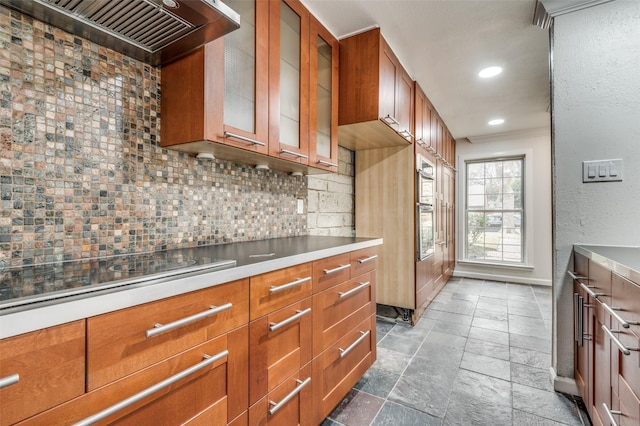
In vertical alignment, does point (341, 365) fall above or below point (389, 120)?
below

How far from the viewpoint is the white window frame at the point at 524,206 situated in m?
4.72

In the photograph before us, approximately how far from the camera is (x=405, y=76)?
9.11 feet

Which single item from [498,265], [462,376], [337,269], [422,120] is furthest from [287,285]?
[498,265]

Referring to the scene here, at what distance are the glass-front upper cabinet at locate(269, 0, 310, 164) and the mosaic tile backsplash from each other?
17.4 inches

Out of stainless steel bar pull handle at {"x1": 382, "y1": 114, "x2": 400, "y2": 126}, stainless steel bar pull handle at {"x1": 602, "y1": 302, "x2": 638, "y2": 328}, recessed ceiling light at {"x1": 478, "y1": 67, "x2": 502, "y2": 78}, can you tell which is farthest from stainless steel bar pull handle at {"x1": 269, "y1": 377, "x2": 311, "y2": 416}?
recessed ceiling light at {"x1": 478, "y1": 67, "x2": 502, "y2": 78}

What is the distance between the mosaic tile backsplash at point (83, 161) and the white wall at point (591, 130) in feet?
6.99

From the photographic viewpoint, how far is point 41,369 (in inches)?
23.6

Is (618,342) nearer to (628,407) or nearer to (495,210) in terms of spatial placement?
(628,407)

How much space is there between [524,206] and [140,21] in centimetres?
542

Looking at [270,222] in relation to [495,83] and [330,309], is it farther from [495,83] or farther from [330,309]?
[495,83]

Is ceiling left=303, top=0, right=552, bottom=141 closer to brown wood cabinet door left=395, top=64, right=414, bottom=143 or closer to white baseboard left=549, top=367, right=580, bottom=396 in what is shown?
brown wood cabinet door left=395, top=64, right=414, bottom=143

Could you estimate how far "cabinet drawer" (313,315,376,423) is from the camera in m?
1.47

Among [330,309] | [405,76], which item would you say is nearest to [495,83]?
[405,76]

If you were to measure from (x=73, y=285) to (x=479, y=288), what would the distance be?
15.8ft
